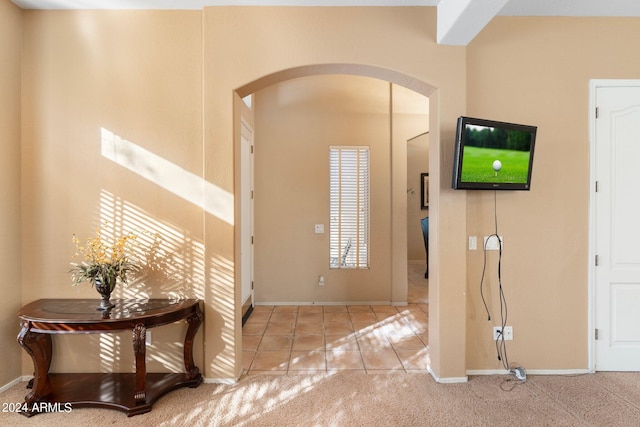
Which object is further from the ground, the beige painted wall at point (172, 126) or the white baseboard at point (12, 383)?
the beige painted wall at point (172, 126)

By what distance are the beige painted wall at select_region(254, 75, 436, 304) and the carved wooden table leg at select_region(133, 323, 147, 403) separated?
2.58 meters

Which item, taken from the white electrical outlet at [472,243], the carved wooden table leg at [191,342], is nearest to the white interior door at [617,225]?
the white electrical outlet at [472,243]

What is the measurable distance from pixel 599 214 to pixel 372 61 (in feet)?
7.41

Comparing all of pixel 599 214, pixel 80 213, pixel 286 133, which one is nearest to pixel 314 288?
pixel 286 133

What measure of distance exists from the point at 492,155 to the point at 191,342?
106 inches

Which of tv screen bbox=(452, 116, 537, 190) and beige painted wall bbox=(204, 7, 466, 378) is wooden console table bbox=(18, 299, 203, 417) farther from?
tv screen bbox=(452, 116, 537, 190)

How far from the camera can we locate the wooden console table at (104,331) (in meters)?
2.29

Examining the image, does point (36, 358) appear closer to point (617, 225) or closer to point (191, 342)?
point (191, 342)

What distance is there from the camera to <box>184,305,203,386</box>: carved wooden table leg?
8.59 feet

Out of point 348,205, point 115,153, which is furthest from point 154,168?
point 348,205

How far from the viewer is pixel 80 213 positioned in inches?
109

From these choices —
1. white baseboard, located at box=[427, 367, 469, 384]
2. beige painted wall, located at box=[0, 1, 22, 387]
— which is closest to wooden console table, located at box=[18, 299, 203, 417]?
beige painted wall, located at box=[0, 1, 22, 387]

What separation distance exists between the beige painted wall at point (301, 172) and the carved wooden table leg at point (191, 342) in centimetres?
224

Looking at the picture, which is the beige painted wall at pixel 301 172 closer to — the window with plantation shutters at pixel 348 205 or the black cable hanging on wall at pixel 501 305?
the window with plantation shutters at pixel 348 205
